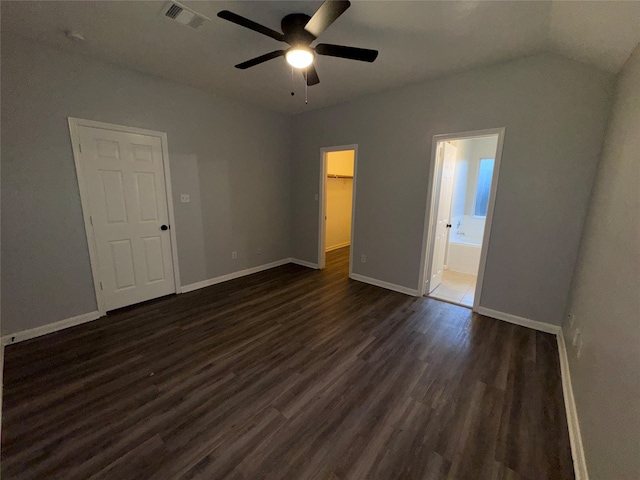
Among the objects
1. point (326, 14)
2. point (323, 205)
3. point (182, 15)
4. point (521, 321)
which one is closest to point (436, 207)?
point (521, 321)

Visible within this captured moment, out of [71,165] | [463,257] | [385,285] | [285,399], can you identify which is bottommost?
[285,399]

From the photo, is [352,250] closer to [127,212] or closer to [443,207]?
[443,207]

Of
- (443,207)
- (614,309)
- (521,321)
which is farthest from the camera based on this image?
(443,207)

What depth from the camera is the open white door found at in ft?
11.3

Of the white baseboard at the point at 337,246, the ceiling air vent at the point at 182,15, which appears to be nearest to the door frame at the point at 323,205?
the white baseboard at the point at 337,246

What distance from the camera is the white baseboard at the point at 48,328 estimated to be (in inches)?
96.8

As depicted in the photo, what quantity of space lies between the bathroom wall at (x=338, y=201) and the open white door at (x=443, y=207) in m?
2.74

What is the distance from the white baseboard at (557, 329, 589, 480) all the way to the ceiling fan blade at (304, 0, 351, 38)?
2.80 meters

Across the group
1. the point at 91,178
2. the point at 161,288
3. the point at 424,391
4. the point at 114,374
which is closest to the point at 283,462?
the point at 424,391

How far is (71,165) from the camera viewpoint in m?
2.66

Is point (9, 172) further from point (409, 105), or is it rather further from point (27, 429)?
point (409, 105)

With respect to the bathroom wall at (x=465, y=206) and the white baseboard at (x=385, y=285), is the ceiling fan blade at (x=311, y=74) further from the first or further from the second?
the bathroom wall at (x=465, y=206)

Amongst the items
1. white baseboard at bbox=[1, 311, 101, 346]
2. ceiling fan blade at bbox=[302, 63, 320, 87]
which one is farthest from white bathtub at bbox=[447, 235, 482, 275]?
white baseboard at bbox=[1, 311, 101, 346]

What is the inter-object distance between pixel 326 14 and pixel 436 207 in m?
2.64
